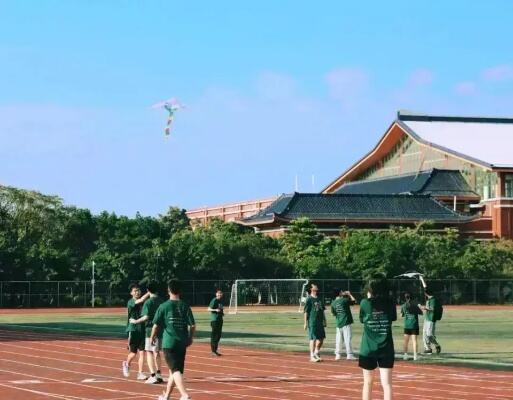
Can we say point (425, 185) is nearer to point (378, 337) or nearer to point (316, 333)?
point (316, 333)

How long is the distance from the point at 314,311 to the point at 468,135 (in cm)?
9253

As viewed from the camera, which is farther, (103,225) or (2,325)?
(103,225)

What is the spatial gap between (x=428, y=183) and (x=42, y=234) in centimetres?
3499

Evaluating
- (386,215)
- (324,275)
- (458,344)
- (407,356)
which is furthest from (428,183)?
(407,356)

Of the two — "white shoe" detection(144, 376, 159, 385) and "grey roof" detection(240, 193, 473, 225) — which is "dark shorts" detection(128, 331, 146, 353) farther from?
"grey roof" detection(240, 193, 473, 225)

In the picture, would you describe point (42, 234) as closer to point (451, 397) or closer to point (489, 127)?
point (489, 127)

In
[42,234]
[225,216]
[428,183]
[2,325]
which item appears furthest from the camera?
[225,216]

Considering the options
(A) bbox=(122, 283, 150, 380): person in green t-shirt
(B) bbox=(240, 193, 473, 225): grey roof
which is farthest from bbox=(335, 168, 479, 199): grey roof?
(A) bbox=(122, 283, 150, 380): person in green t-shirt

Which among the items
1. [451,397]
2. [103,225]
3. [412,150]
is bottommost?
[451,397]

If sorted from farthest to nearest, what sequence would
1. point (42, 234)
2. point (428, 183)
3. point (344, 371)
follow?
point (428, 183) → point (42, 234) → point (344, 371)

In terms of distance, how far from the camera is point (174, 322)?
52.9 feet

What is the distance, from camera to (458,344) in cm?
3356

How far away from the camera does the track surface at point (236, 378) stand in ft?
62.6

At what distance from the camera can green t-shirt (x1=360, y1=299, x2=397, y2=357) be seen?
47.3ft
